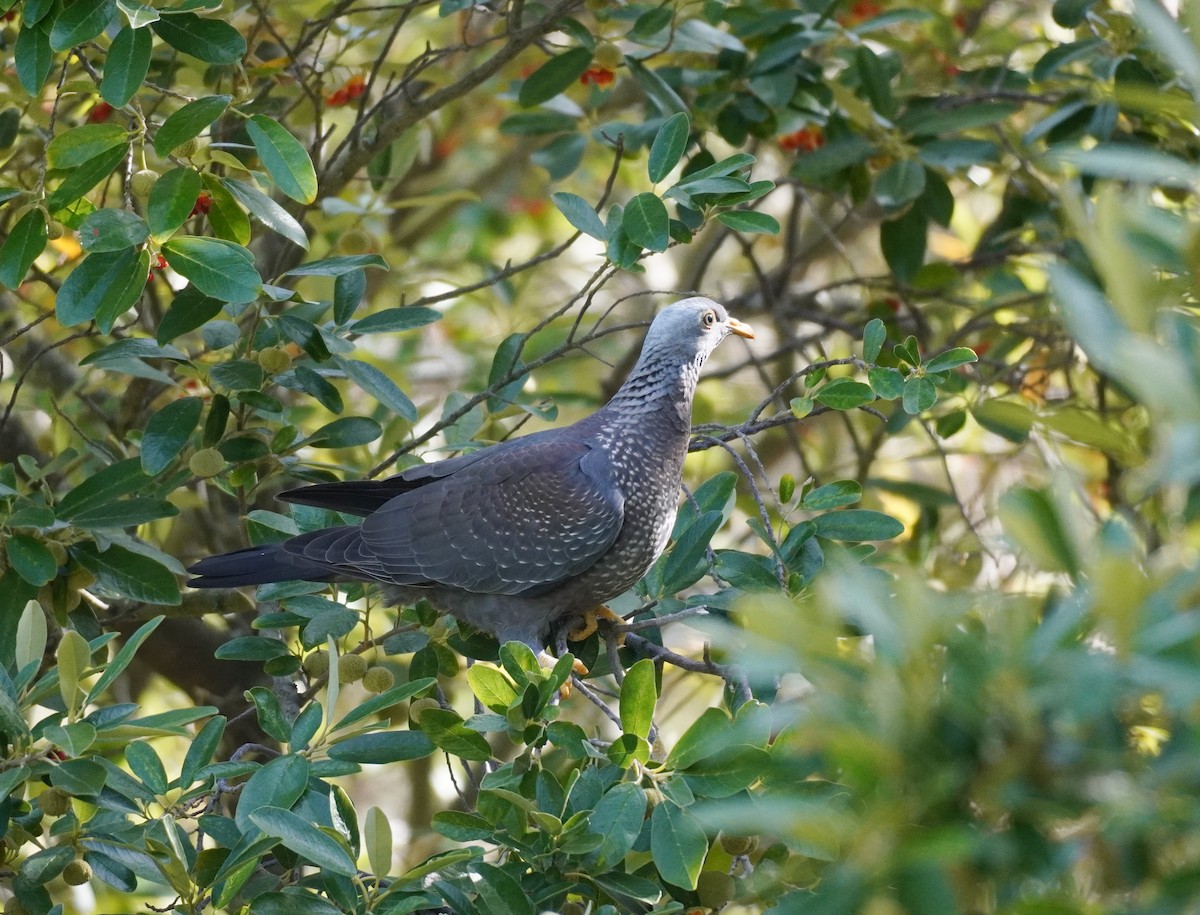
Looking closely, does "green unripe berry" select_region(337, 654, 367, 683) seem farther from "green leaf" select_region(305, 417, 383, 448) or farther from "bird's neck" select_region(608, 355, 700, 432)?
"bird's neck" select_region(608, 355, 700, 432)

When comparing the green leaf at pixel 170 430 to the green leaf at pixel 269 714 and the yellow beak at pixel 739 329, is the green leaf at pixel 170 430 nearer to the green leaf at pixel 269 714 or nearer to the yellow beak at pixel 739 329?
the green leaf at pixel 269 714

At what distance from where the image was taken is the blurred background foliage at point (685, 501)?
940 mm

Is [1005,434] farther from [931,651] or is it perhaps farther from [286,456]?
[931,651]

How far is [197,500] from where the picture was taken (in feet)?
10.2

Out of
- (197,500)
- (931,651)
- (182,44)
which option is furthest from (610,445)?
(931,651)

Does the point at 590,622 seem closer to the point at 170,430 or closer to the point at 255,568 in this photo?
the point at 255,568

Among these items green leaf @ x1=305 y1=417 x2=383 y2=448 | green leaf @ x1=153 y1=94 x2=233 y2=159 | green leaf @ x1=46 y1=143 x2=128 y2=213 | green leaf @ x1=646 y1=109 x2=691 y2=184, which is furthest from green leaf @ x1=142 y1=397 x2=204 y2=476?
green leaf @ x1=646 y1=109 x2=691 y2=184

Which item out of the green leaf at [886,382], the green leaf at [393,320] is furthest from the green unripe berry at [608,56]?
the green leaf at [886,382]

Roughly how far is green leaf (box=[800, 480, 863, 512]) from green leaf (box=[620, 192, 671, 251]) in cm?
54

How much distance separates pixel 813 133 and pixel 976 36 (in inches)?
40.0

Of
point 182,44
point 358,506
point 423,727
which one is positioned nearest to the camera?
point 423,727

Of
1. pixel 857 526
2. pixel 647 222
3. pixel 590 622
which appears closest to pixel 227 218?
pixel 647 222

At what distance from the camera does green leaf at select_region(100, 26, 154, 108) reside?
2.18 meters

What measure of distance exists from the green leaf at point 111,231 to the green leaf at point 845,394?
1.28 metres
